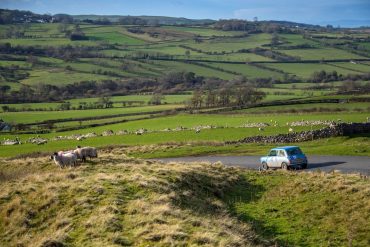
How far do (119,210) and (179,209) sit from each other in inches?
102

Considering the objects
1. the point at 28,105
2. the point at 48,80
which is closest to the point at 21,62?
the point at 48,80

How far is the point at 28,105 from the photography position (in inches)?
4737

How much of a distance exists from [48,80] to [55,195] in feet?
457

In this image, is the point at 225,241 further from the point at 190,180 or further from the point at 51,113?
the point at 51,113

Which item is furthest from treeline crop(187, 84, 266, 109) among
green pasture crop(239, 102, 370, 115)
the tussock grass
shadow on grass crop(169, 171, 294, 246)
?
the tussock grass

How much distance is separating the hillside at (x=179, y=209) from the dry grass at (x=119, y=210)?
4 cm

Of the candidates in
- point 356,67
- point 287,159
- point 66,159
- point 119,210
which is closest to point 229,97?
point 287,159

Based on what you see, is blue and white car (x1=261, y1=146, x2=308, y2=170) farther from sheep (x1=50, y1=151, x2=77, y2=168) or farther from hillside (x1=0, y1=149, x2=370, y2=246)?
sheep (x1=50, y1=151, x2=77, y2=168)

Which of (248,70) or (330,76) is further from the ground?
(330,76)

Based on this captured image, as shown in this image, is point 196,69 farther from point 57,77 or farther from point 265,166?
point 265,166

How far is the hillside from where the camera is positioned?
1781cm

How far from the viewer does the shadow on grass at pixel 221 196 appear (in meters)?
21.4

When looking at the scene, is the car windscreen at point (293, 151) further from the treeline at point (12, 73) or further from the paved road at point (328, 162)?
the treeline at point (12, 73)

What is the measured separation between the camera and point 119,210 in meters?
20.0
